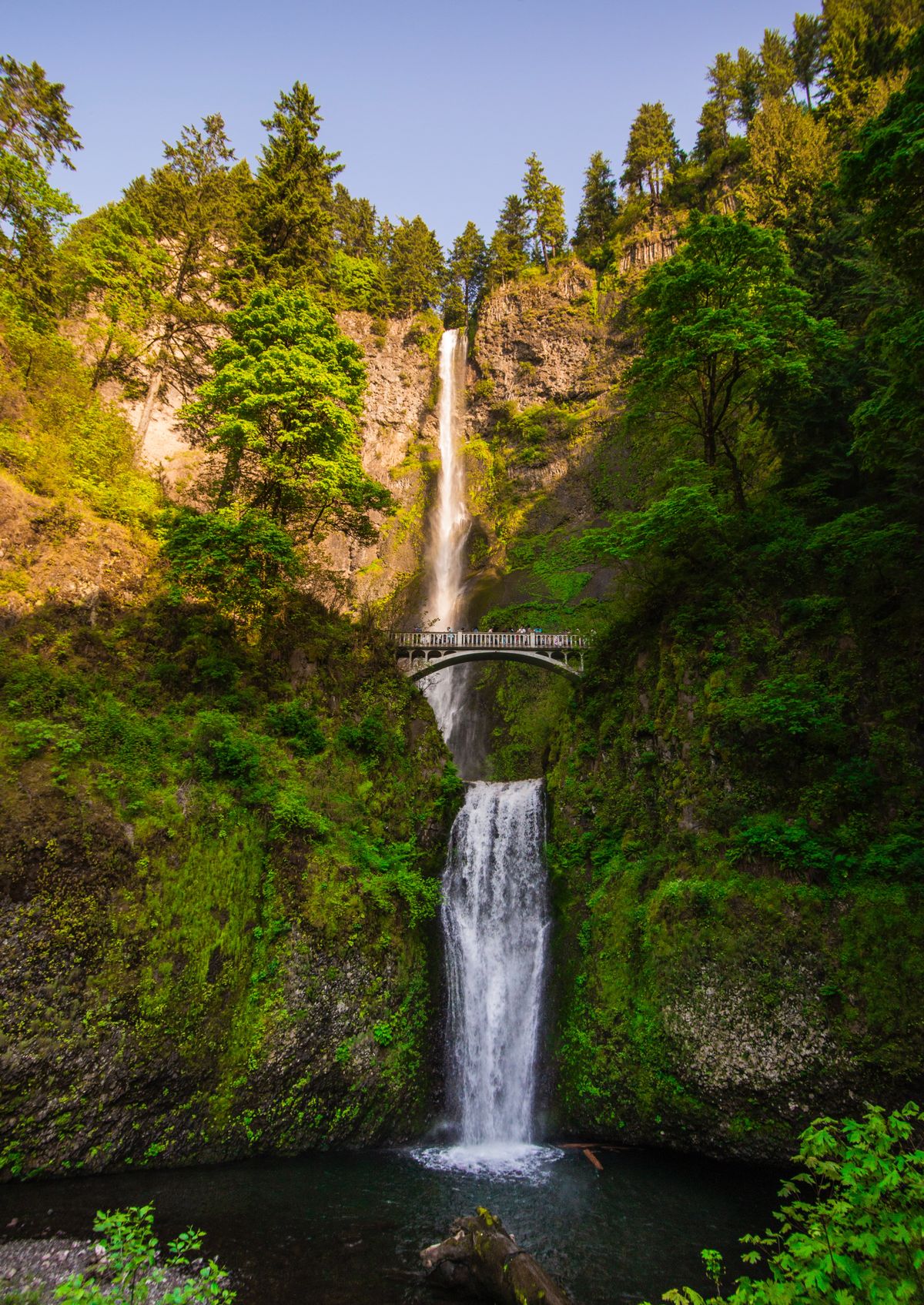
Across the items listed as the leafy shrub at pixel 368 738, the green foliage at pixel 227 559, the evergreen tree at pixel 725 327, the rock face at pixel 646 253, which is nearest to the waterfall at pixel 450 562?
the leafy shrub at pixel 368 738

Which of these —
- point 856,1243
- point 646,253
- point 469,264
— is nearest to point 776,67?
point 646,253

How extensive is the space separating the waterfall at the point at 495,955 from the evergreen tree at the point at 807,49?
5089cm

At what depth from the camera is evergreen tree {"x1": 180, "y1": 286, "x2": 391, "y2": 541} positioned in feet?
55.4

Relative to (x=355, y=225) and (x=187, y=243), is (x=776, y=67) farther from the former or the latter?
(x=187, y=243)

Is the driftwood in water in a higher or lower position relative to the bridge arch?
lower

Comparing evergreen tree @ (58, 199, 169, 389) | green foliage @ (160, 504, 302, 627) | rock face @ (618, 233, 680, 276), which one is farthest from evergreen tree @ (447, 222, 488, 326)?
green foliage @ (160, 504, 302, 627)

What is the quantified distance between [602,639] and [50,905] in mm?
15416

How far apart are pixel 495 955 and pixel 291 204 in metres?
29.5

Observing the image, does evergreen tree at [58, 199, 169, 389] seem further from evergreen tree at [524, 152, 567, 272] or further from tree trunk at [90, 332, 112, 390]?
evergreen tree at [524, 152, 567, 272]

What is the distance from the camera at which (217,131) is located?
2702cm

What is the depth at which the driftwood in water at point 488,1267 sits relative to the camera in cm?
700

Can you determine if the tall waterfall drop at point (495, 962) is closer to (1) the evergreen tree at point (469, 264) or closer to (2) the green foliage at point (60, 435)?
(2) the green foliage at point (60, 435)

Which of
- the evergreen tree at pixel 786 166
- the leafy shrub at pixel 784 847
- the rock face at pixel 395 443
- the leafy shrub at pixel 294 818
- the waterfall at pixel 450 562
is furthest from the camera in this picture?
the rock face at pixel 395 443

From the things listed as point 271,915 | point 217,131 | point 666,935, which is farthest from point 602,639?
point 217,131
